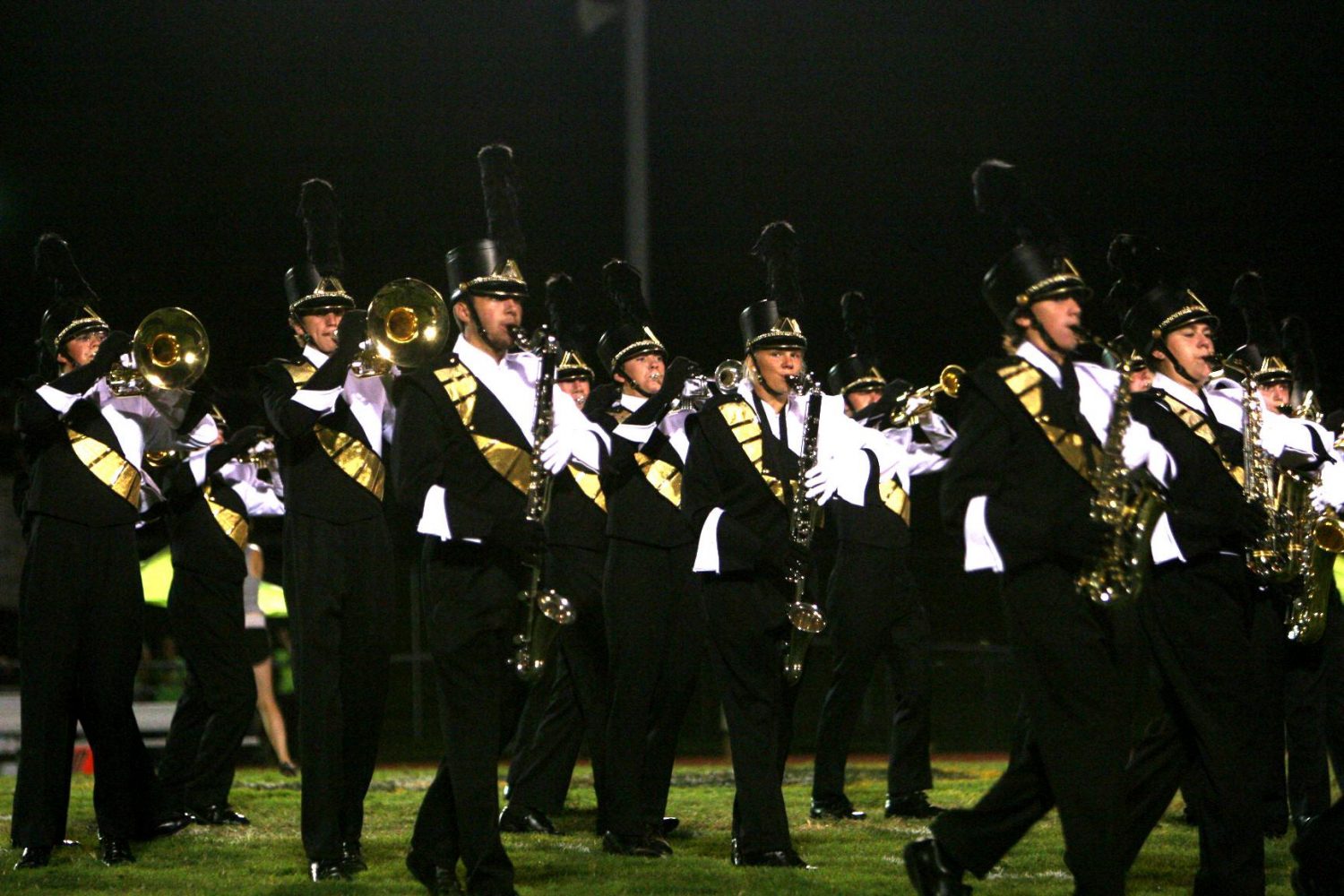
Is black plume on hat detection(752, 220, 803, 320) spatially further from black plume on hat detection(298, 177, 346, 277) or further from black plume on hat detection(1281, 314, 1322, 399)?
black plume on hat detection(1281, 314, 1322, 399)

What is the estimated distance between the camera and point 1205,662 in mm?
5633

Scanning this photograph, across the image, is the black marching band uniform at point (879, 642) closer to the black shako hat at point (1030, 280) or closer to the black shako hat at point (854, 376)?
the black shako hat at point (854, 376)

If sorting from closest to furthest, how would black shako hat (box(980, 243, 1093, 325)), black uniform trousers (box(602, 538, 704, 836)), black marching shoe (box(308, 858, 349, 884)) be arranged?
black shako hat (box(980, 243, 1093, 325)), black marching shoe (box(308, 858, 349, 884)), black uniform trousers (box(602, 538, 704, 836))

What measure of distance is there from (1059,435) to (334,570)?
2995 mm

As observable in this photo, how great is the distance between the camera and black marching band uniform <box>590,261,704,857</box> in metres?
7.25

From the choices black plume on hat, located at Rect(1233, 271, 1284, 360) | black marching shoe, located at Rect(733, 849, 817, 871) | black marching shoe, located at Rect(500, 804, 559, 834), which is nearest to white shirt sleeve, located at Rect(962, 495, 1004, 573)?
black marching shoe, located at Rect(733, 849, 817, 871)

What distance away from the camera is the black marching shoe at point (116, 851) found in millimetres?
7023

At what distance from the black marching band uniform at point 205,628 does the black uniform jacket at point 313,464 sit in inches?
66.0

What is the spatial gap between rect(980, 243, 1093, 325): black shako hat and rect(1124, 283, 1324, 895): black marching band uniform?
2.59ft

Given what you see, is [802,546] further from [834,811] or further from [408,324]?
[834,811]

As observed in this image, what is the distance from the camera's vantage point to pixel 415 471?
5.85 m

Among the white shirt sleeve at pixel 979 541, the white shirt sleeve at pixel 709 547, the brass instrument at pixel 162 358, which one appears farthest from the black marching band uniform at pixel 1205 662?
the brass instrument at pixel 162 358

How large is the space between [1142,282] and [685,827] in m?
3.54

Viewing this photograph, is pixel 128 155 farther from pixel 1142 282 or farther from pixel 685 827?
pixel 1142 282
